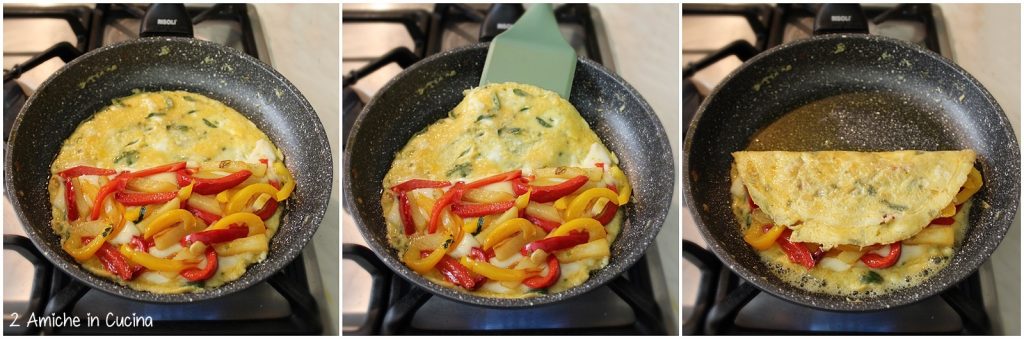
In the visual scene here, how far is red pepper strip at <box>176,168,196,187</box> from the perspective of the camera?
214cm

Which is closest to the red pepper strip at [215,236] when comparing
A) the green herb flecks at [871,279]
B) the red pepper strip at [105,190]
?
the red pepper strip at [105,190]

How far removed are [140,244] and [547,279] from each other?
38.8 inches

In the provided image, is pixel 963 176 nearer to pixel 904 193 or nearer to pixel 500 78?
pixel 904 193

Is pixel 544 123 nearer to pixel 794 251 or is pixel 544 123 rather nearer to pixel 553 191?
pixel 553 191

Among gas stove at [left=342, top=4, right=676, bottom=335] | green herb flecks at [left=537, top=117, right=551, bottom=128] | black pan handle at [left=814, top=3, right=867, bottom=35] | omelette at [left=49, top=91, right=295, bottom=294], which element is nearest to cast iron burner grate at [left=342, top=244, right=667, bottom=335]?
gas stove at [left=342, top=4, right=676, bottom=335]

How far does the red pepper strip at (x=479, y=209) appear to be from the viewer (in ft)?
6.97

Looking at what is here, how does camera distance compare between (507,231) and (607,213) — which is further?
(607,213)

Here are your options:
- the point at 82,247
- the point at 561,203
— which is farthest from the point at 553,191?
the point at 82,247

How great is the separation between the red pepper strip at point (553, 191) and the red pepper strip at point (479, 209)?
69mm

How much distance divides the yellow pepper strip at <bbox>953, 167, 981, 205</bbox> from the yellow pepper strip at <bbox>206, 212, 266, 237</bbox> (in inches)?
70.5

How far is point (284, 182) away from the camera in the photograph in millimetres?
2248

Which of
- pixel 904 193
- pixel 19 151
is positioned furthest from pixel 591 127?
pixel 19 151

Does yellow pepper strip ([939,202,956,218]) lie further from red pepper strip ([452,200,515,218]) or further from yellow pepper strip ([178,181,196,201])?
yellow pepper strip ([178,181,196,201])

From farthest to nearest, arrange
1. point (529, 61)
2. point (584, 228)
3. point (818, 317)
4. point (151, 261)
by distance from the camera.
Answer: point (529, 61), point (818, 317), point (584, 228), point (151, 261)
